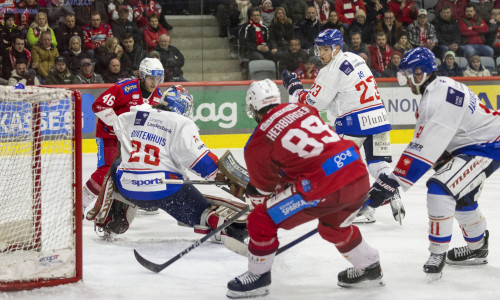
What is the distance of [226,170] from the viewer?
4.03m

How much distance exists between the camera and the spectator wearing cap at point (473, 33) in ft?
32.3

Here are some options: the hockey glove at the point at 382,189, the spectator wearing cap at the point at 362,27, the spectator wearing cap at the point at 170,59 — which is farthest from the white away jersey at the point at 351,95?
the spectator wearing cap at the point at 362,27

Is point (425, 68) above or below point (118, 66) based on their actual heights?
above

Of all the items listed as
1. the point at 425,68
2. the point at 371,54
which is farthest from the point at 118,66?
the point at 425,68

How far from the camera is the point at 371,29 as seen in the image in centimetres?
983

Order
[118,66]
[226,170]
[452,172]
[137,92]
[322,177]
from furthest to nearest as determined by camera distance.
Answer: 1. [118,66]
2. [137,92]
3. [226,170]
4. [452,172]
5. [322,177]

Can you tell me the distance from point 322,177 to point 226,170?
92cm

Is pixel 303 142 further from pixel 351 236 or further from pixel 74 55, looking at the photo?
pixel 74 55

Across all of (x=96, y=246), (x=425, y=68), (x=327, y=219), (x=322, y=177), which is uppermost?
(x=425, y=68)

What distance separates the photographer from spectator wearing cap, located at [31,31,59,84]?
855cm

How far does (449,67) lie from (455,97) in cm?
623

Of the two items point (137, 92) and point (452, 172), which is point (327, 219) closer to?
point (452, 172)

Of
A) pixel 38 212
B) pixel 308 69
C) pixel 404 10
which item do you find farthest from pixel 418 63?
pixel 404 10

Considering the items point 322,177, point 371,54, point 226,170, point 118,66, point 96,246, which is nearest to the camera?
point 322,177
